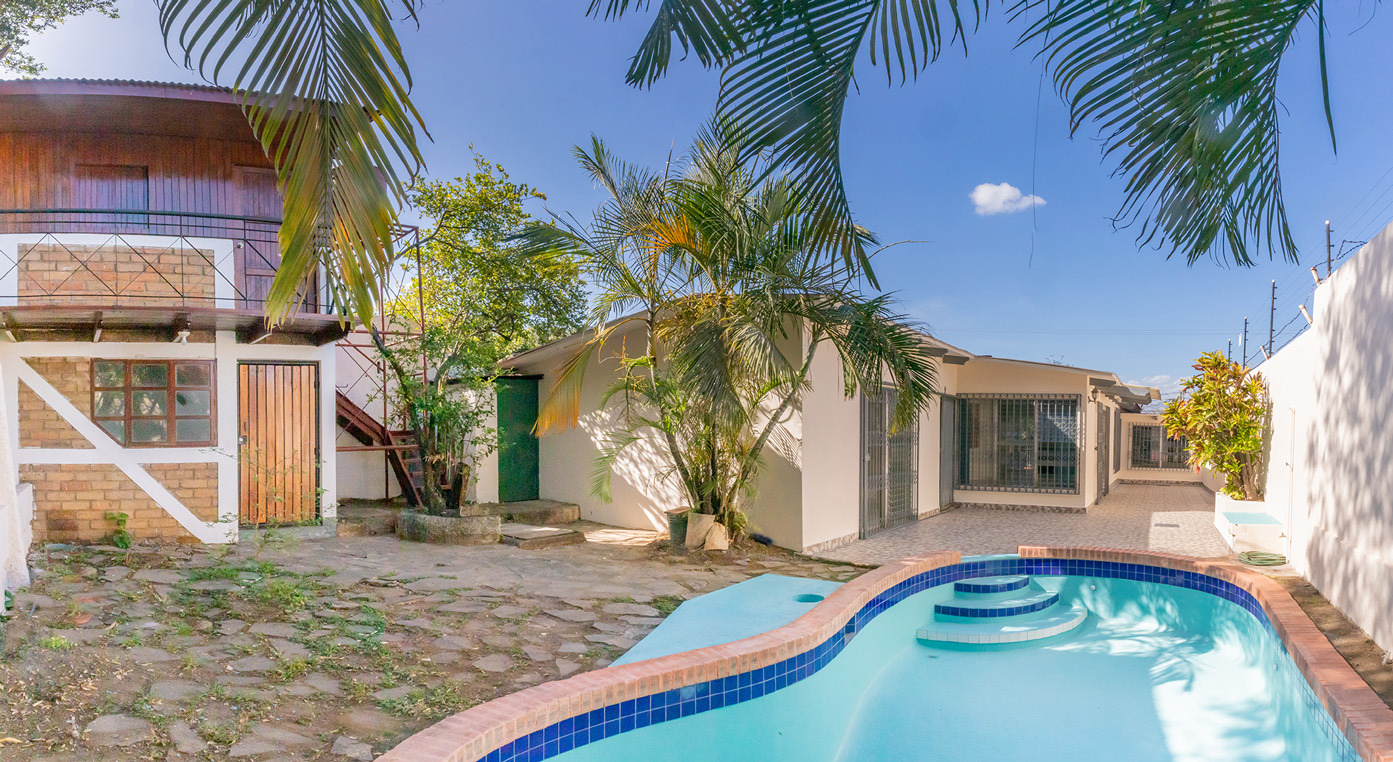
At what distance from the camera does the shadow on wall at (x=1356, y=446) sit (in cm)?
535

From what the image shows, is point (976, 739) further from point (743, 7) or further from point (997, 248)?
point (997, 248)

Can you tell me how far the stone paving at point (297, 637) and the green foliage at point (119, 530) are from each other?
0.30 m

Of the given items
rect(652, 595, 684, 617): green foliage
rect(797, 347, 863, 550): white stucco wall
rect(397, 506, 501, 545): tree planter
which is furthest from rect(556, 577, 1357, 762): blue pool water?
rect(397, 506, 501, 545): tree planter

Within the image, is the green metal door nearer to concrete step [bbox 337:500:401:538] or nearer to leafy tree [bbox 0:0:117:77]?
concrete step [bbox 337:500:401:538]

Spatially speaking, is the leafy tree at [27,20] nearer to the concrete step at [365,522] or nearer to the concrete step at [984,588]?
the concrete step at [365,522]

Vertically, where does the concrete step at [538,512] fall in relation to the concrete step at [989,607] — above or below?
above

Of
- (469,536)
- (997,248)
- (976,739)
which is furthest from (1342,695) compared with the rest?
(997,248)

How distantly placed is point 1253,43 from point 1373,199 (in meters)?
14.2

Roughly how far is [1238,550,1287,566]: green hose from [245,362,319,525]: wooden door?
10.5 m

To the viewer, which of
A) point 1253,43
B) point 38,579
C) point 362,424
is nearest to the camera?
point 1253,43

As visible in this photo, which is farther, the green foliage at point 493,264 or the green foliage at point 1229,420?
the green foliage at point 493,264

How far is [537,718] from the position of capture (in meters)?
3.62

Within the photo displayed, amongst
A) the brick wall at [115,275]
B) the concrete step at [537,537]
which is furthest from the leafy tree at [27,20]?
the concrete step at [537,537]

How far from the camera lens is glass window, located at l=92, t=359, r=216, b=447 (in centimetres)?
878
